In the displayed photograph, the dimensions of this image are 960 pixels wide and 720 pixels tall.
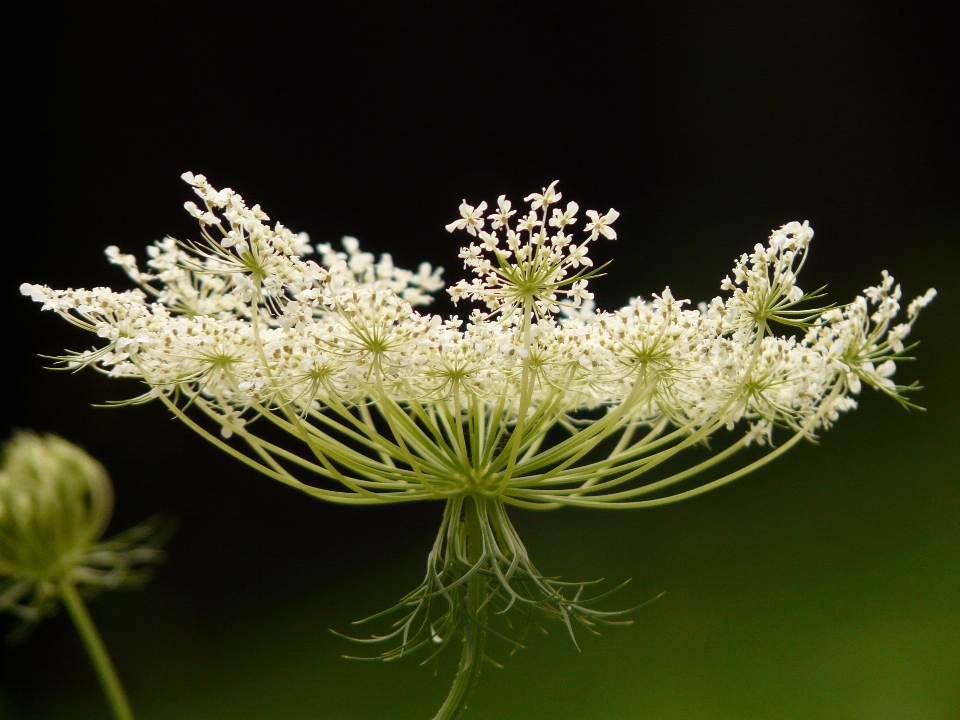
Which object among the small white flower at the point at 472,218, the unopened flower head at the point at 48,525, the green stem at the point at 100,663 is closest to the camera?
the small white flower at the point at 472,218

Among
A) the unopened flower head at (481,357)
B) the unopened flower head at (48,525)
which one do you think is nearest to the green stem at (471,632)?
the unopened flower head at (481,357)

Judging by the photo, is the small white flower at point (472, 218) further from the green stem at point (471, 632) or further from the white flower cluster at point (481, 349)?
the green stem at point (471, 632)

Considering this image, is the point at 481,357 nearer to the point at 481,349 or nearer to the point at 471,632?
the point at 481,349

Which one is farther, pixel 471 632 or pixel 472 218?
pixel 471 632

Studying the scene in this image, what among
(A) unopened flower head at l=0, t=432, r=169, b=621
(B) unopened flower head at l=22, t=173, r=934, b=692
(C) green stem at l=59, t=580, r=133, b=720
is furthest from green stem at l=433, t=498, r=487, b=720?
(A) unopened flower head at l=0, t=432, r=169, b=621

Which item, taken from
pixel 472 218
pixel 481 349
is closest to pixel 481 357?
pixel 481 349

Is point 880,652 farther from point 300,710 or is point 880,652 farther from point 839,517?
point 300,710

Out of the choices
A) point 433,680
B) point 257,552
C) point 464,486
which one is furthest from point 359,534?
point 464,486
